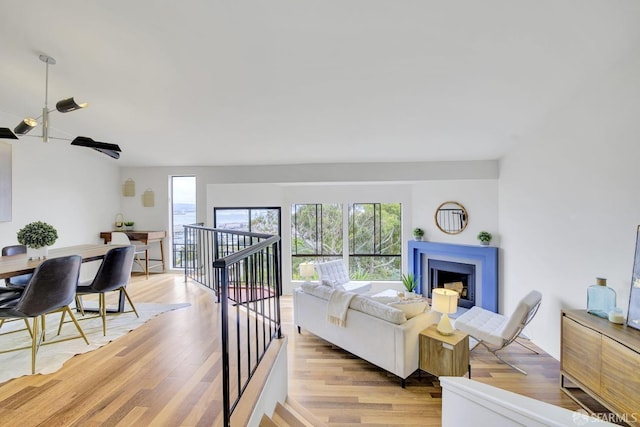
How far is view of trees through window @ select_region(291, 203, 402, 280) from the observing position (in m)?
6.60

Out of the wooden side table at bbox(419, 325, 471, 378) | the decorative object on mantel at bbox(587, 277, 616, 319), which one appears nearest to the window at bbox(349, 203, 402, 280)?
the wooden side table at bbox(419, 325, 471, 378)

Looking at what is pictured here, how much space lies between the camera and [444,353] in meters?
3.00

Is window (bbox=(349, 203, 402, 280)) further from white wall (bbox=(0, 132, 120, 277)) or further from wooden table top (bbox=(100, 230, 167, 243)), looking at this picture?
white wall (bbox=(0, 132, 120, 277))

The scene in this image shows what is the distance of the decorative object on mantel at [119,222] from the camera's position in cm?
615

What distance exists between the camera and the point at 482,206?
5.35 meters

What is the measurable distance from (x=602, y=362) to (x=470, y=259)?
305cm

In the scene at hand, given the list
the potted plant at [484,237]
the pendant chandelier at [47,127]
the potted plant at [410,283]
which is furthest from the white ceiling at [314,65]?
the potted plant at [410,283]

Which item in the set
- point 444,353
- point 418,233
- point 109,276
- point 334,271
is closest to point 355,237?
point 334,271

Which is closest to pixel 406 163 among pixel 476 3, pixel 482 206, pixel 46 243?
pixel 482 206

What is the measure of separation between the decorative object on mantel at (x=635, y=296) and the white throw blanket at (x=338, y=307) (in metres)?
2.47

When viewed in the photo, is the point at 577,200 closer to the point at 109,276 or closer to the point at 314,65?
the point at 314,65

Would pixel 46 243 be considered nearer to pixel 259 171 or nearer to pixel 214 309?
pixel 214 309

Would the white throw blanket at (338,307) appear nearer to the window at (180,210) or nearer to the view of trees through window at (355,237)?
the view of trees through window at (355,237)

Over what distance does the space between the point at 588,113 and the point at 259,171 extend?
15.6ft
